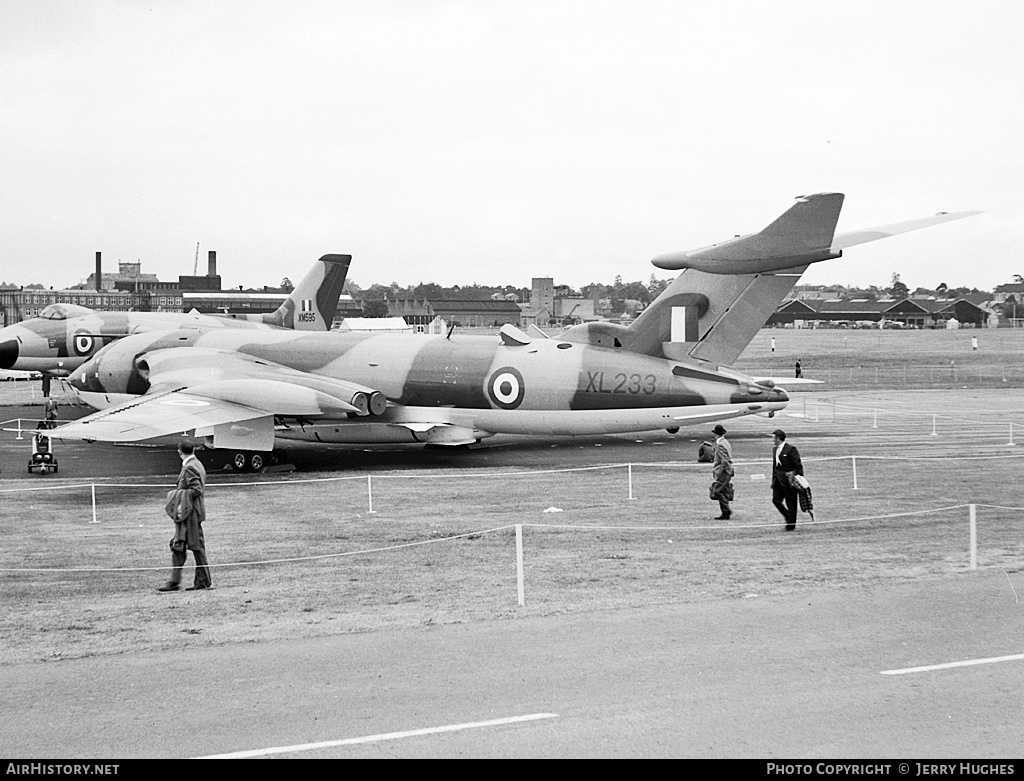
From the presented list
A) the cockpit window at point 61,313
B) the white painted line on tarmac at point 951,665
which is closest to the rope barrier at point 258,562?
the white painted line on tarmac at point 951,665

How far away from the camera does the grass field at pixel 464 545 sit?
41.4ft

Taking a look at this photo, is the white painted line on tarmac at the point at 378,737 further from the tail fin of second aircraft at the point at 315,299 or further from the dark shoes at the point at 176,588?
the tail fin of second aircraft at the point at 315,299

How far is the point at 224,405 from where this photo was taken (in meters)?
27.6

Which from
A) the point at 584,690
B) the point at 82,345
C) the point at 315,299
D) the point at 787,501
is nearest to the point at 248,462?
the point at 787,501

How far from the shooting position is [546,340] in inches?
1228

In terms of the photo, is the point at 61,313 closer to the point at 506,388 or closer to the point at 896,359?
the point at 506,388

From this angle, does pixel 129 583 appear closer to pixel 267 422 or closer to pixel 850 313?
pixel 267 422

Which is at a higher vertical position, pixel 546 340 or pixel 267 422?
pixel 546 340

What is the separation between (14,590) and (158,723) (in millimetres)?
6133

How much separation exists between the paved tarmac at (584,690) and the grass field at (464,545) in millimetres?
951

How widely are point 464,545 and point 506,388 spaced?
13.4 meters

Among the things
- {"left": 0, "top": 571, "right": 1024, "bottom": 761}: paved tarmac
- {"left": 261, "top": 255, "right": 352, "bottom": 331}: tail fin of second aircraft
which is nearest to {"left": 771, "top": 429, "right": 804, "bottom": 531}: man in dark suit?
{"left": 0, "top": 571, "right": 1024, "bottom": 761}: paved tarmac

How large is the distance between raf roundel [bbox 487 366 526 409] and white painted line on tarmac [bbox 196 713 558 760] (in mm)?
20910
